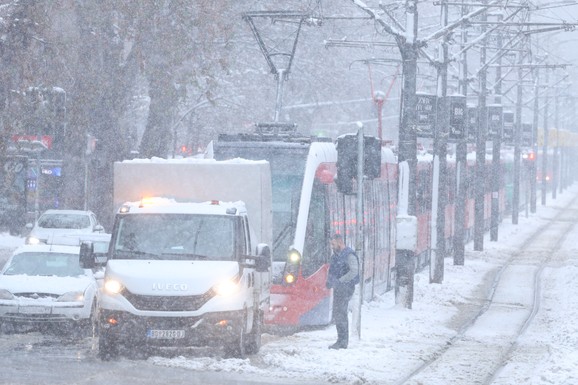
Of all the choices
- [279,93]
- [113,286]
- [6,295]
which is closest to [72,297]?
[6,295]

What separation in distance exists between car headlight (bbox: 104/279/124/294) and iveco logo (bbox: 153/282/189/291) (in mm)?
450

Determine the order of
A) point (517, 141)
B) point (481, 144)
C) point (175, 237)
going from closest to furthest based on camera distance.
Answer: point (175, 237)
point (481, 144)
point (517, 141)

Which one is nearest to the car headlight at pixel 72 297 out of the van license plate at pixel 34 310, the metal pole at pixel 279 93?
the van license plate at pixel 34 310

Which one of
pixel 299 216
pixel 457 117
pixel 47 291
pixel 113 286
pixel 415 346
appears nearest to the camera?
pixel 113 286

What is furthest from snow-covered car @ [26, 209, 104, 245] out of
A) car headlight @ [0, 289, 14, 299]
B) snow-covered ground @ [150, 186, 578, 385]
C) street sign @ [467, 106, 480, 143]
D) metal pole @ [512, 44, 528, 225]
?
metal pole @ [512, 44, 528, 225]

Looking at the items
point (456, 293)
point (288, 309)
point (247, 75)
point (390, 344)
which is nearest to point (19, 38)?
point (288, 309)

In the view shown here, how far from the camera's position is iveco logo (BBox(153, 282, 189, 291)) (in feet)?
53.2

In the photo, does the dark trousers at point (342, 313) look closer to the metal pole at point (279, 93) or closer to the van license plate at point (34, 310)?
the van license plate at point (34, 310)

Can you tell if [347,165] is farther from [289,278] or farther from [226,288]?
[226,288]

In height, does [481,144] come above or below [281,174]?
above

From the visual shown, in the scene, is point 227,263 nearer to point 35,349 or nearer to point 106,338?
point 106,338

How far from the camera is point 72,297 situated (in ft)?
68.0

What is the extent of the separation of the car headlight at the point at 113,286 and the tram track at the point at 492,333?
11.2 feet

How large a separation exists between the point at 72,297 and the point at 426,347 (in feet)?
17.2
